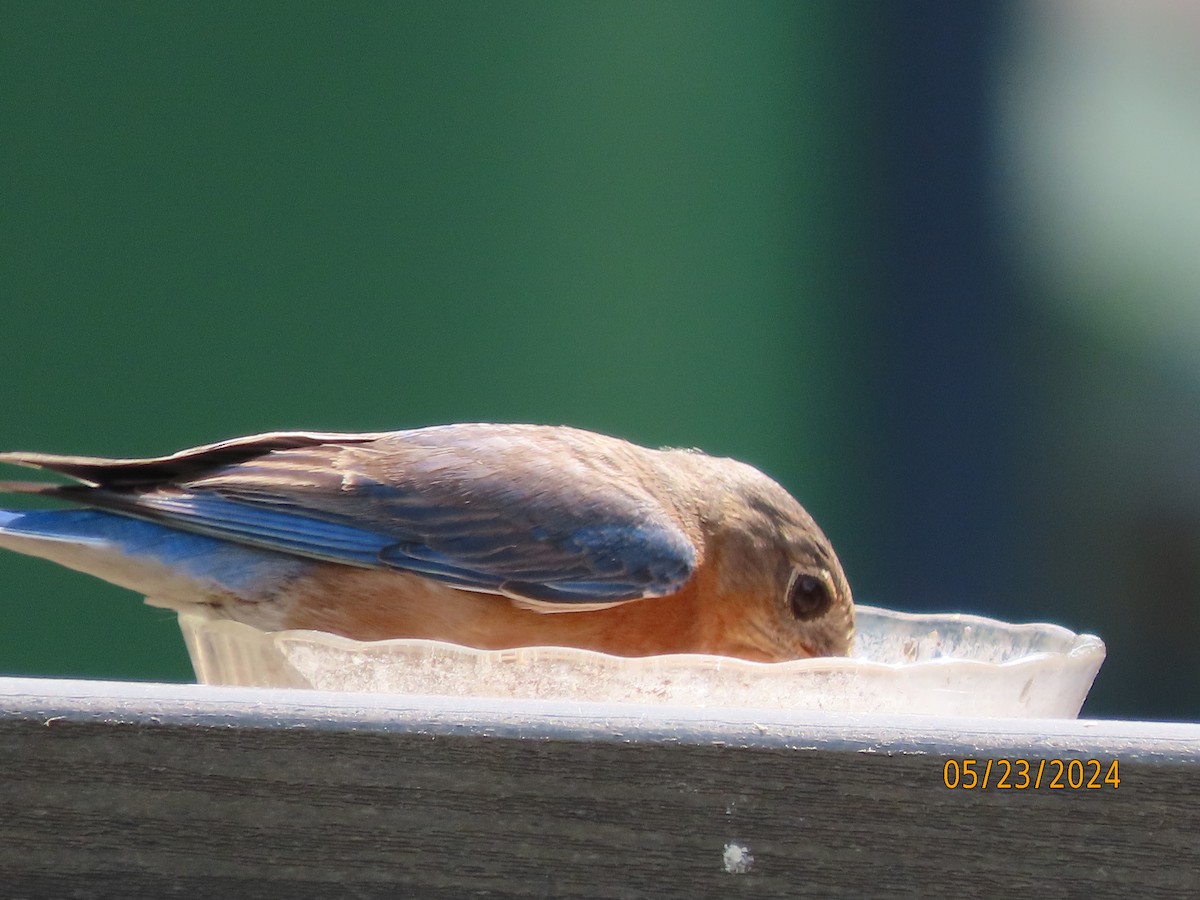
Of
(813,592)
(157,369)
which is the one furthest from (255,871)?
(157,369)

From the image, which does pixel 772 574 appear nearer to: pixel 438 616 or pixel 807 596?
pixel 807 596

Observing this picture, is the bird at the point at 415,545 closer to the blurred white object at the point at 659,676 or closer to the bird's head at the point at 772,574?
the bird's head at the point at 772,574

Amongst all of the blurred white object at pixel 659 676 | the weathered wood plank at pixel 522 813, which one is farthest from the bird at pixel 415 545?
the weathered wood plank at pixel 522 813

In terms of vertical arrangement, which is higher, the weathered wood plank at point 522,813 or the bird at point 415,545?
the weathered wood plank at point 522,813

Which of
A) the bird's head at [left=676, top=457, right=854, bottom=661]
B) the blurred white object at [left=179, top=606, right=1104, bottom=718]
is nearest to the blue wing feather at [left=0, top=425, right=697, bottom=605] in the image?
the bird's head at [left=676, top=457, right=854, bottom=661]

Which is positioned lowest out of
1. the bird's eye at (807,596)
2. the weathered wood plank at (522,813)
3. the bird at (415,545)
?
the bird's eye at (807,596)

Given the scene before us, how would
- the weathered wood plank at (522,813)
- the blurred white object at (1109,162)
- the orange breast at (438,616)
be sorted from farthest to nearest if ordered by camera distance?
the blurred white object at (1109,162) < the orange breast at (438,616) < the weathered wood plank at (522,813)

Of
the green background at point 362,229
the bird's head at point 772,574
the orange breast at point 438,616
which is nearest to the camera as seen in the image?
the orange breast at point 438,616
